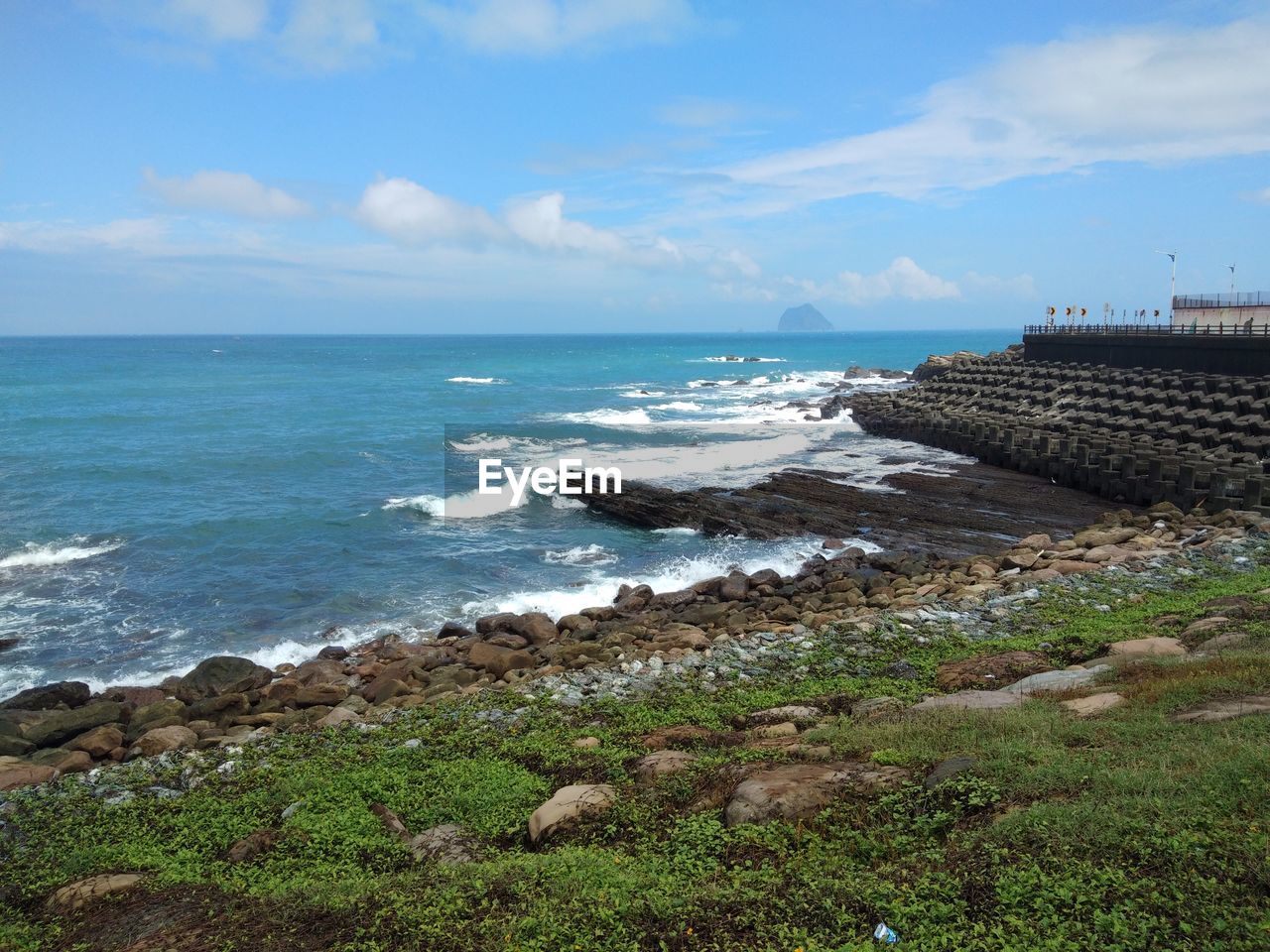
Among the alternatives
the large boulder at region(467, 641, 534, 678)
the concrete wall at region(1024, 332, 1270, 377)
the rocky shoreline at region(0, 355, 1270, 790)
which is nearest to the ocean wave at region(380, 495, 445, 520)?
the rocky shoreline at region(0, 355, 1270, 790)

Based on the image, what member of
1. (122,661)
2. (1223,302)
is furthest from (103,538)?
(1223,302)

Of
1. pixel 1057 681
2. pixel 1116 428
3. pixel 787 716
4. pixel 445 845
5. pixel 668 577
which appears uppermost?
pixel 1116 428

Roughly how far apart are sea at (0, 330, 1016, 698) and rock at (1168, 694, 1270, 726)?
44.3ft

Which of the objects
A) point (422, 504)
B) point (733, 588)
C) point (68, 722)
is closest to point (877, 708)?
point (733, 588)

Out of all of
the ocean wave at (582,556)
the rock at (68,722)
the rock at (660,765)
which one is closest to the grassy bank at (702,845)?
the rock at (660,765)

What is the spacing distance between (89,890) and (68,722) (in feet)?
22.2

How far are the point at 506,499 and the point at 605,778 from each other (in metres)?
22.7

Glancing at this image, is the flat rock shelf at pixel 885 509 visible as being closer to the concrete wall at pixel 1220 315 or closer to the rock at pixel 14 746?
the rock at pixel 14 746

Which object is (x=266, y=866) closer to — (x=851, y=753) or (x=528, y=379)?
(x=851, y=753)

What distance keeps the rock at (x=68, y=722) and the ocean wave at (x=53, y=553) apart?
11926mm

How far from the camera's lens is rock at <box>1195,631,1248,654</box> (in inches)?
391

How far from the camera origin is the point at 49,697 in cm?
1405

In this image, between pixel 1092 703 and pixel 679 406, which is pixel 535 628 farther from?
pixel 679 406

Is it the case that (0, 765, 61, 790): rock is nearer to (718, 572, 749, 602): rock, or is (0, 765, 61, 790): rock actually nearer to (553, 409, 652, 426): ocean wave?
(718, 572, 749, 602): rock
